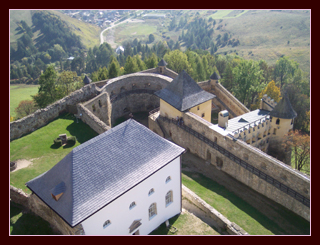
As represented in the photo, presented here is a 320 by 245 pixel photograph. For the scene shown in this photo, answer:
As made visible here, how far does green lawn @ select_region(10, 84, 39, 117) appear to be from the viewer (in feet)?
381

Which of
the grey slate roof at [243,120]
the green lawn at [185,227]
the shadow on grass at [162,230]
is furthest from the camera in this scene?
the grey slate roof at [243,120]

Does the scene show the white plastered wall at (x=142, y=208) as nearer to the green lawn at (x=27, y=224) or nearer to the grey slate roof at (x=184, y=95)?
the green lawn at (x=27, y=224)

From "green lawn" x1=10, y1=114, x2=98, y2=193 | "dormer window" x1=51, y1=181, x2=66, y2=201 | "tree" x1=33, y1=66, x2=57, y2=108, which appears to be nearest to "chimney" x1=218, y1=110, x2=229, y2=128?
"green lawn" x1=10, y1=114, x2=98, y2=193

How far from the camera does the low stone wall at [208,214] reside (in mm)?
29047

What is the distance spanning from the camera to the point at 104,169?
2358cm

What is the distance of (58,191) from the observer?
73.9 ft

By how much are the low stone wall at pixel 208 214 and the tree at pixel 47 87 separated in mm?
39727

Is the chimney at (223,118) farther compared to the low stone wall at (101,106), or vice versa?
the low stone wall at (101,106)

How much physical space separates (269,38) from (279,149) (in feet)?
520

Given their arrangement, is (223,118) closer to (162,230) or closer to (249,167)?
(249,167)

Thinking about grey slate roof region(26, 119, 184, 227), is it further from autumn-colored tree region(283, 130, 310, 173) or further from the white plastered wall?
autumn-colored tree region(283, 130, 310, 173)

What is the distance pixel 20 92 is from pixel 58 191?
407 ft

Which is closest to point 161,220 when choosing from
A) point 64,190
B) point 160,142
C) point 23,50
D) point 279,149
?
point 160,142

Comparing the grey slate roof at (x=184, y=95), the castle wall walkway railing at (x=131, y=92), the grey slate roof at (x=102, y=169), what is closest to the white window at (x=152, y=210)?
the grey slate roof at (x=102, y=169)
